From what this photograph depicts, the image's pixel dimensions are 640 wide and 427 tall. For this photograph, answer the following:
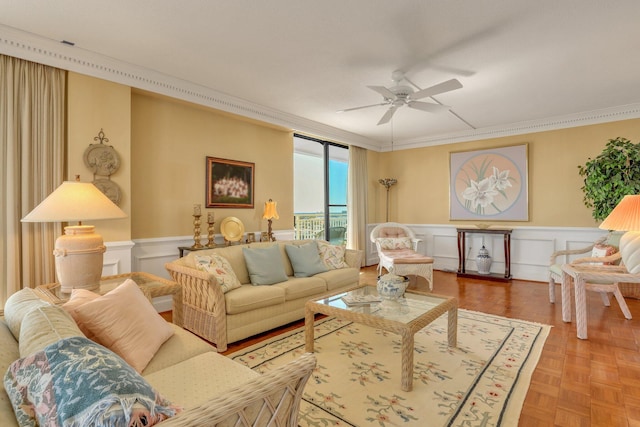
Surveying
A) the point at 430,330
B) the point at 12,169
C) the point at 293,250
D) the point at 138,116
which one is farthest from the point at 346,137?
the point at 12,169

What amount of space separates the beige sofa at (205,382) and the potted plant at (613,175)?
16.5 ft

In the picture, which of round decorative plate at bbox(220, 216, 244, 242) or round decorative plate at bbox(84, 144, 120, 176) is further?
round decorative plate at bbox(220, 216, 244, 242)

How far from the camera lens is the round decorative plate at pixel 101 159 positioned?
3113 mm

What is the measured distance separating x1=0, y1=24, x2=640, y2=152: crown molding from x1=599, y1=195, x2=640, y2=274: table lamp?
2860 millimetres

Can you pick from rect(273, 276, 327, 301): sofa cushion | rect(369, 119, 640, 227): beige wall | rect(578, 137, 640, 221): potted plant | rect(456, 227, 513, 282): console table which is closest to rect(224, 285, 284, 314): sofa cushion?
rect(273, 276, 327, 301): sofa cushion

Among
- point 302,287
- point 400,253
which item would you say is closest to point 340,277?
point 302,287

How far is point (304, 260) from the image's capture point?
12.4 ft

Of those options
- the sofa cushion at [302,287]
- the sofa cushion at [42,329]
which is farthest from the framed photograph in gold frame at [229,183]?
the sofa cushion at [42,329]

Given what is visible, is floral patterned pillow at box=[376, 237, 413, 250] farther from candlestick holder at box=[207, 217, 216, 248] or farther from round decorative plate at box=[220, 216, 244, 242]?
candlestick holder at box=[207, 217, 216, 248]

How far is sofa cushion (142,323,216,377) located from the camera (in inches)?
64.5

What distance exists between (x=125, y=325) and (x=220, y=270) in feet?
4.53

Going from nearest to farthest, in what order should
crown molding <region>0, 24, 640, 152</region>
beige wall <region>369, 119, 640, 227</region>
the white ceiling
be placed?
the white ceiling
crown molding <region>0, 24, 640, 152</region>
beige wall <region>369, 119, 640, 227</region>

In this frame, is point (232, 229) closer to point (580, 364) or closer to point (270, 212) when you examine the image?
point (270, 212)

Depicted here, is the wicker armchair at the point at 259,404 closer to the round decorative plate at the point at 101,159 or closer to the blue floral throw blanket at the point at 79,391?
the blue floral throw blanket at the point at 79,391
